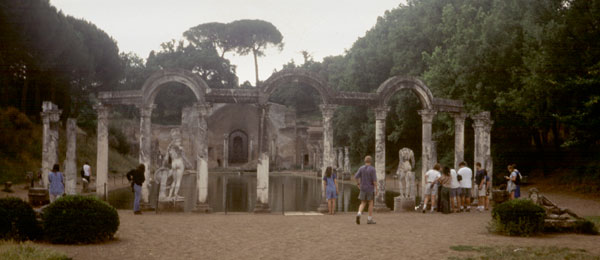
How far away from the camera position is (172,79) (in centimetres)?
1608

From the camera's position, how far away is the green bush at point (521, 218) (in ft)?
33.8

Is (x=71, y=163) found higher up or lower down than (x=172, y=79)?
lower down

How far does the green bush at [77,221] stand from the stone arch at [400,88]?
10.5 metres

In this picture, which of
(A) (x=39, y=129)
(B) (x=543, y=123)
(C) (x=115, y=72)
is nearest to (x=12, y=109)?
(A) (x=39, y=129)

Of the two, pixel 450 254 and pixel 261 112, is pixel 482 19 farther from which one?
pixel 450 254

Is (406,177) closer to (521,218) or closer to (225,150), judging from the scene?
(521,218)

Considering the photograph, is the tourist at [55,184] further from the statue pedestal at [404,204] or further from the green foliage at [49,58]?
the green foliage at [49,58]

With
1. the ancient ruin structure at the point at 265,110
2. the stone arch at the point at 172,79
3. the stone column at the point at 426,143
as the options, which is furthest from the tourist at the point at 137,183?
the stone column at the point at 426,143

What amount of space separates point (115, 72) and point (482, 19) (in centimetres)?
2652

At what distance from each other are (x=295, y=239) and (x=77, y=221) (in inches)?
159

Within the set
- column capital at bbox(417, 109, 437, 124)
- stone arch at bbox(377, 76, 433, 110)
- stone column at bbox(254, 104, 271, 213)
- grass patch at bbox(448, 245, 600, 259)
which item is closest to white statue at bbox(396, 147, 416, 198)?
column capital at bbox(417, 109, 437, 124)

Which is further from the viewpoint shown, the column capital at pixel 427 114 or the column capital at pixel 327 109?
the column capital at pixel 427 114

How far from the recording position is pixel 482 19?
25.1 meters

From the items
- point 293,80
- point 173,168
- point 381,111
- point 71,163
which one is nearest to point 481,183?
point 381,111
